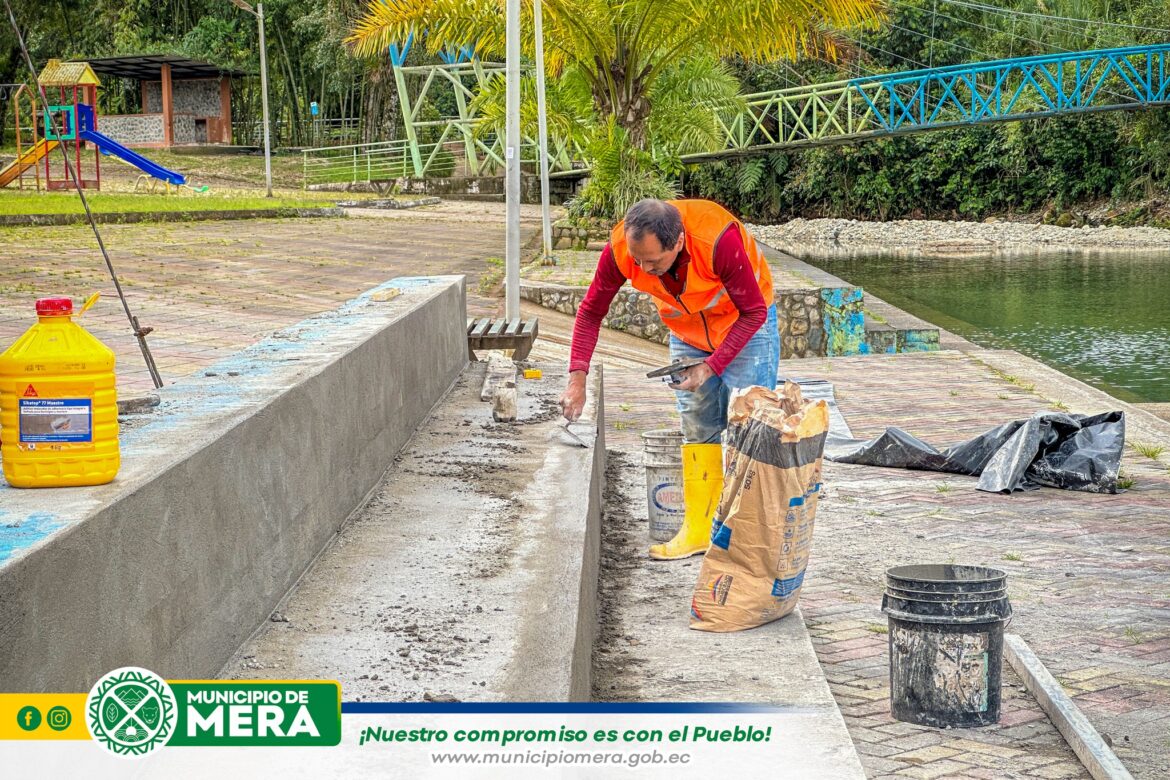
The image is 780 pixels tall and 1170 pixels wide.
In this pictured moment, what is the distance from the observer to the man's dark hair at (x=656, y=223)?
4492 mm

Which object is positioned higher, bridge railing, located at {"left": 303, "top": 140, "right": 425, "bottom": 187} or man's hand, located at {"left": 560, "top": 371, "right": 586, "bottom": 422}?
bridge railing, located at {"left": 303, "top": 140, "right": 425, "bottom": 187}

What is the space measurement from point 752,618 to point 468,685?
4.74 feet

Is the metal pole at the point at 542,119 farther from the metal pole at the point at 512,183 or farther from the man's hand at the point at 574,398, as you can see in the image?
the man's hand at the point at 574,398

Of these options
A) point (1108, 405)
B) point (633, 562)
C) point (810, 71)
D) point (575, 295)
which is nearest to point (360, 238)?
point (575, 295)

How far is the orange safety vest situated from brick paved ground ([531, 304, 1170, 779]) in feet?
3.75

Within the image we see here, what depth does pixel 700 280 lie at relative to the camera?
475 centimetres

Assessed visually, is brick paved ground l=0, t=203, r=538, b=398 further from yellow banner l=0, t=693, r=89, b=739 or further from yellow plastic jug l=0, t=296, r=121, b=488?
yellow banner l=0, t=693, r=89, b=739

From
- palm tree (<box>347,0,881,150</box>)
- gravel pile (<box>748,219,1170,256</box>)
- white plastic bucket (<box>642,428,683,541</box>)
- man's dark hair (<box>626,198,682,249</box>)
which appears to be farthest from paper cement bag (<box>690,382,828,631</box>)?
gravel pile (<box>748,219,1170,256</box>)

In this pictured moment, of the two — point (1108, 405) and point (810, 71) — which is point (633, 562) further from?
point (810, 71)

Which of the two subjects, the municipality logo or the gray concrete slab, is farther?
the gray concrete slab

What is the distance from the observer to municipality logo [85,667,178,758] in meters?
2.39

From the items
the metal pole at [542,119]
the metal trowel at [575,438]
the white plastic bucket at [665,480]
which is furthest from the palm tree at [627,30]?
the white plastic bucket at [665,480]

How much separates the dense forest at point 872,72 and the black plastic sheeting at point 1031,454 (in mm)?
33279

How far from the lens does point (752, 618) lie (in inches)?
172
